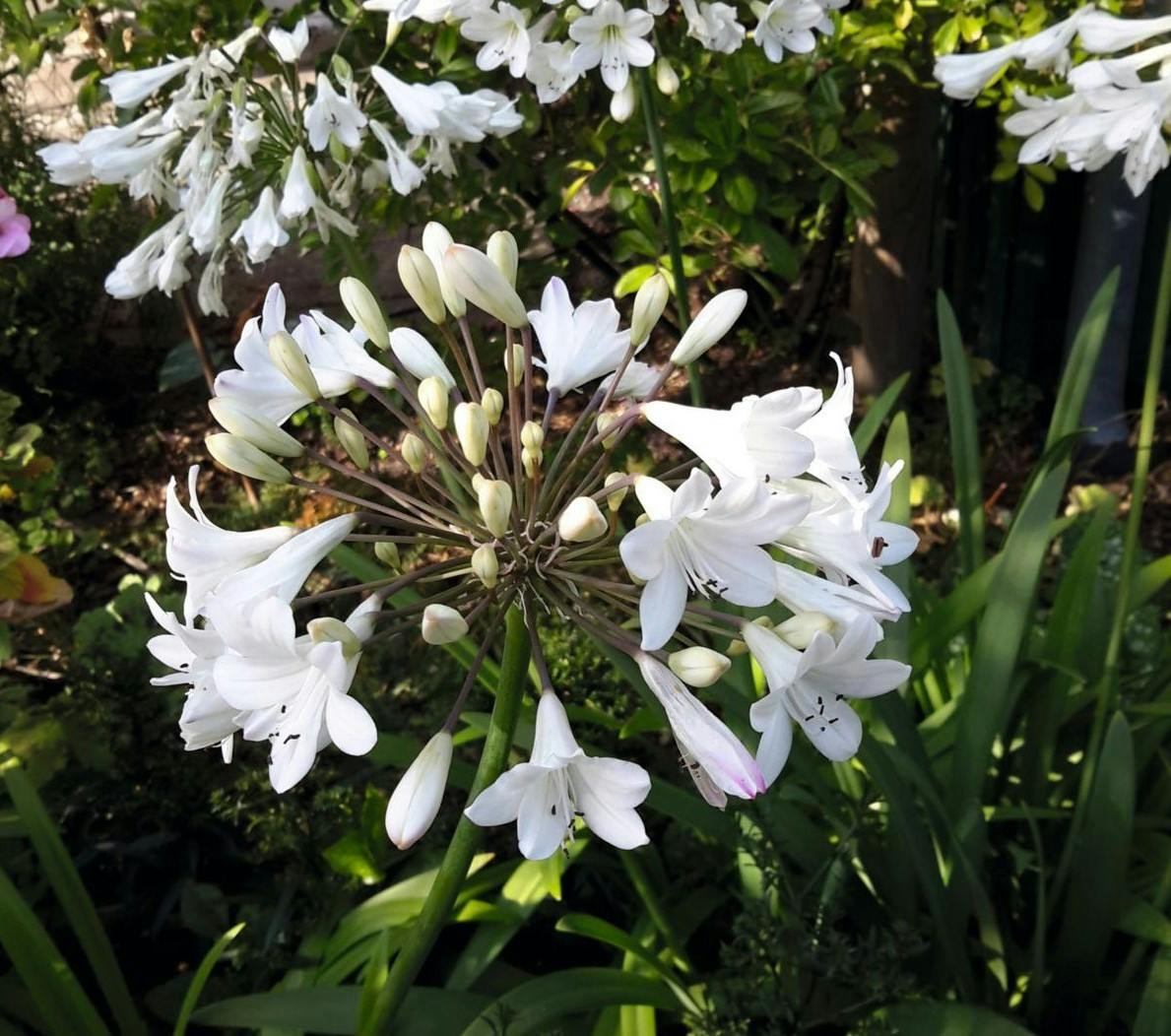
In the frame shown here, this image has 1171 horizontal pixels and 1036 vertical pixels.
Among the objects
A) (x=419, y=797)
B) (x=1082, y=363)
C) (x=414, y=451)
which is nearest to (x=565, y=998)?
(x=419, y=797)

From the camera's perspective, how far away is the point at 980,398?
4434 millimetres

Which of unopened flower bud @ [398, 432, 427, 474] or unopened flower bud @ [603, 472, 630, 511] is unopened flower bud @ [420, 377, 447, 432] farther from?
unopened flower bud @ [603, 472, 630, 511]

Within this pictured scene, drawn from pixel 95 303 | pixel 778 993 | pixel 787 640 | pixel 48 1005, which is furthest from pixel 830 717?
pixel 95 303

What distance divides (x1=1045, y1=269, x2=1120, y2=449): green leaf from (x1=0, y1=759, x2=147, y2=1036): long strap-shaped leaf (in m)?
2.36

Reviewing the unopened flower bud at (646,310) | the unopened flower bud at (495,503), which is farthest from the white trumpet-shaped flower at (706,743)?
the unopened flower bud at (646,310)

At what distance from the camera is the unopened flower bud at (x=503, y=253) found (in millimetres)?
1293

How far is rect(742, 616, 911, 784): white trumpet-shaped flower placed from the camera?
41.2 inches

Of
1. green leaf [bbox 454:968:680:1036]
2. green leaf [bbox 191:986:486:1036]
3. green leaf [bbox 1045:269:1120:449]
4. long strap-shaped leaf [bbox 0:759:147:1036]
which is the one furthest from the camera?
green leaf [bbox 1045:269:1120:449]

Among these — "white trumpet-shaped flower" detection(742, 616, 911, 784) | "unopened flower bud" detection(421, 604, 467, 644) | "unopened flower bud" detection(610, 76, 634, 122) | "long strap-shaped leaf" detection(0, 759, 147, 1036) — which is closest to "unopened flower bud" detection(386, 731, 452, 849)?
"unopened flower bud" detection(421, 604, 467, 644)

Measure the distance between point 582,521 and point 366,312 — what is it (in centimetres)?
49

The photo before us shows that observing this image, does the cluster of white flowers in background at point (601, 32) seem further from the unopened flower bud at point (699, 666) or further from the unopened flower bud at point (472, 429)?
the unopened flower bud at point (699, 666)

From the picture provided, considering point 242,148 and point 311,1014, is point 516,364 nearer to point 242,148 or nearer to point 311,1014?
point 242,148

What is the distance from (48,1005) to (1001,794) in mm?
2031

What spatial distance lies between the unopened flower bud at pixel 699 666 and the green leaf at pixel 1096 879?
1.05m
